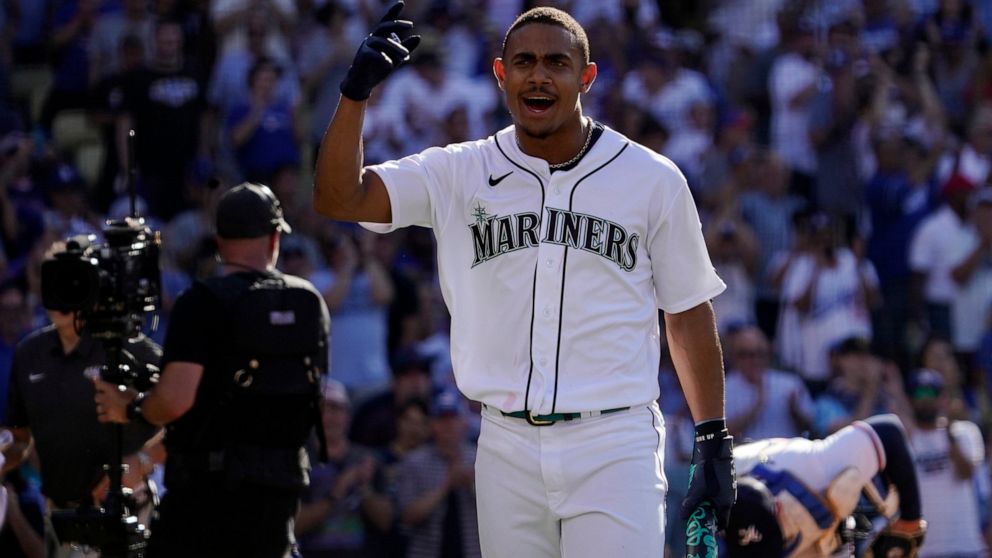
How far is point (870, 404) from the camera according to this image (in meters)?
9.48

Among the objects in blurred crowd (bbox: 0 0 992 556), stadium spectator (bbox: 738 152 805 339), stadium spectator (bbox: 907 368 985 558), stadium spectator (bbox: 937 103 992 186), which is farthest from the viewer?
stadium spectator (bbox: 937 103 992 186)

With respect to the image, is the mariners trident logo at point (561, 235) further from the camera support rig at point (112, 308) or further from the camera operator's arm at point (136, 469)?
the camera operator's arm at point (136, 469)

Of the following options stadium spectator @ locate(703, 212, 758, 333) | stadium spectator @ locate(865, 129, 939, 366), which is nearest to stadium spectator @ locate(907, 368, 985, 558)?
stadium spectator @ locate(865, 129, 939, 366)

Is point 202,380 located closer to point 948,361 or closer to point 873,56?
point 948,361

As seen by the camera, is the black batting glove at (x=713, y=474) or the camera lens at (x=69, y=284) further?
the camera lens at (x=69, y=284)

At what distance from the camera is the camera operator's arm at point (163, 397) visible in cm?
523

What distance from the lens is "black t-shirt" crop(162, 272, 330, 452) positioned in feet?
17.5

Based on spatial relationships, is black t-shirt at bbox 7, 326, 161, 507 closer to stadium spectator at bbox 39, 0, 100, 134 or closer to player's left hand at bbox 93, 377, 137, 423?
player's left hand at bbox 93, 377, 137, 423

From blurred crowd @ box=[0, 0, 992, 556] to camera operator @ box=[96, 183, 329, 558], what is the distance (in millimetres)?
3118

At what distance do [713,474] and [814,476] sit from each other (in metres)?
1.51

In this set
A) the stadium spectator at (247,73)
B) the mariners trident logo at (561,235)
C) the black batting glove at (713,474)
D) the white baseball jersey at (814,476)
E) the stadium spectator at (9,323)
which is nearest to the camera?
the mariners trident logo at (561,235)

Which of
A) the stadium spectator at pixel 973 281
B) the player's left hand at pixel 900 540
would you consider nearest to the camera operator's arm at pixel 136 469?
the player's left hand at pixel 900 540

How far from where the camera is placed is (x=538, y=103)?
4215 millimetres

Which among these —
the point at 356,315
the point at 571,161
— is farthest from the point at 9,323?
the point at 571,161
